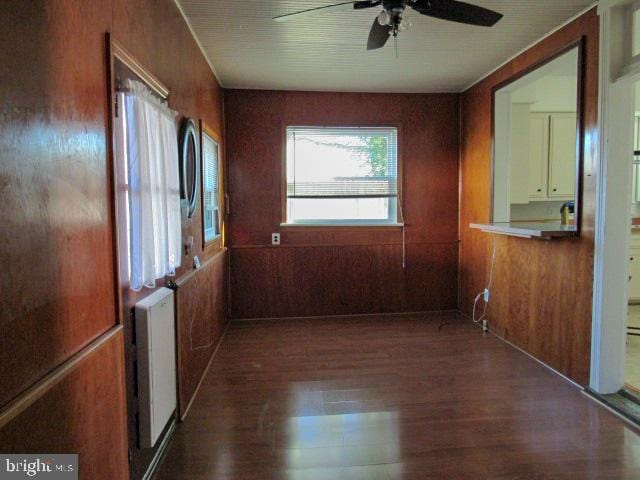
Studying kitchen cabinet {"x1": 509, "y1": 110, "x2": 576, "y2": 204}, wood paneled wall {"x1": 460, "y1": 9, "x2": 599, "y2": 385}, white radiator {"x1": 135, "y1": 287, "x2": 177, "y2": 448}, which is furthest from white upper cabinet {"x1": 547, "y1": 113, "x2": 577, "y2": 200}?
white radiator {"x1": 135, "y1": 287, "x2": 177, "y2": 448}

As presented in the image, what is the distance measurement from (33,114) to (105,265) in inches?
23.2

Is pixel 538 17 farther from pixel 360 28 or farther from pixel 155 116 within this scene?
pixel 155 116

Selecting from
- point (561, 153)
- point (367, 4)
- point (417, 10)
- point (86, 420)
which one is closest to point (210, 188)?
point (367, 4)

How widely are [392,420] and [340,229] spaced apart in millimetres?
2439

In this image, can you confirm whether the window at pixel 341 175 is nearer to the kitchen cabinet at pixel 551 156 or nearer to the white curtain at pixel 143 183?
the kitchen cabinet at pixel 551 156

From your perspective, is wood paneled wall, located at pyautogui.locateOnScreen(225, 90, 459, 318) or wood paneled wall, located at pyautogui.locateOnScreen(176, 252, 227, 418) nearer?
wood paneled wall, located at pyautogui.locateOnScreen(176, 252, 227, 418)

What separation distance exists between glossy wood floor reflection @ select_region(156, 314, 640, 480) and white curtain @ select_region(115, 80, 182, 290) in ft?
3.24

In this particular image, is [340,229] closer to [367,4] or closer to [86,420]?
[367,4]

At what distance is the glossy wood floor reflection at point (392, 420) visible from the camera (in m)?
1.97

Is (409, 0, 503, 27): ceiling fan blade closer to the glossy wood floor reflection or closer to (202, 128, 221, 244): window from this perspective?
(202, 128, 221, 244): window

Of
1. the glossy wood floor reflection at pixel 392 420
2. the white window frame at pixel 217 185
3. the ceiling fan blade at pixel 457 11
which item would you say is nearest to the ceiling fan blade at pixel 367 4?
the ceiling fan blade at pixel 457 11

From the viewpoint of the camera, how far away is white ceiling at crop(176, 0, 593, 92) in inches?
104

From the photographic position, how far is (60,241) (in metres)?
1.20

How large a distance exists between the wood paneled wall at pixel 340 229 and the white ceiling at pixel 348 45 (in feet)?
0.73
